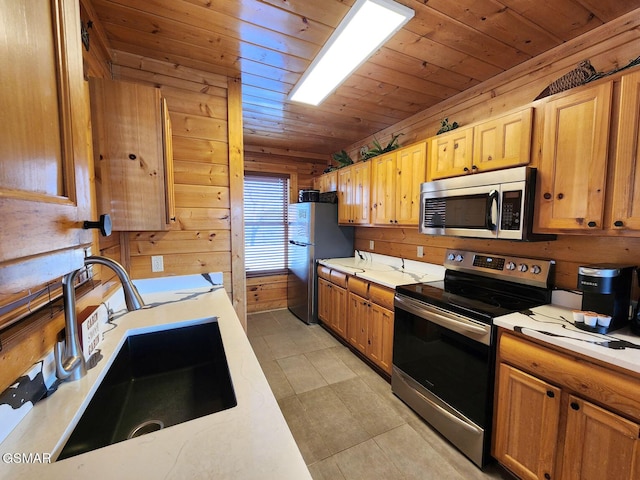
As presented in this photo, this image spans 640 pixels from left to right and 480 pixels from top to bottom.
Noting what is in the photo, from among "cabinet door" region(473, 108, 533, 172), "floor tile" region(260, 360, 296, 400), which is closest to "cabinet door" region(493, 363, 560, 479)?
"cabinet door" region(473, 108, 533, 172)

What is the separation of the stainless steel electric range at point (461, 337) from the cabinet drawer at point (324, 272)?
1234 mm

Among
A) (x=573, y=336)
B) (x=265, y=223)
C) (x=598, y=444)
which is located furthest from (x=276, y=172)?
(x=598, y=444)

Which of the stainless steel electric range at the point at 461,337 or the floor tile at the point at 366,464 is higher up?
the stainless steel electric range at the point at 461,337

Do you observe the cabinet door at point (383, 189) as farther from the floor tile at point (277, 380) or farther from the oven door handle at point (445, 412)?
the floor tile at point (277, 380)

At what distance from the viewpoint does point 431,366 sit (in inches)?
72.7

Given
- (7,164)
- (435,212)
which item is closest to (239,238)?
(435,212)

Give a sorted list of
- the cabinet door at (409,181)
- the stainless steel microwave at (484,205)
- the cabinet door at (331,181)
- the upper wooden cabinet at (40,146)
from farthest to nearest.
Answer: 1. the cabinet door at (331,181)
2. the cabinet door at (409,181)
3. the stainless steel microwave at (484,205)
4. the upper wooden cabinet at (40,146)

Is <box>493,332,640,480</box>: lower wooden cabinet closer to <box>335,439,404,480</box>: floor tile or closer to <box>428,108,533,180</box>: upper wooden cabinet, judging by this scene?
<box>335,439,404,480</box>: floor tile

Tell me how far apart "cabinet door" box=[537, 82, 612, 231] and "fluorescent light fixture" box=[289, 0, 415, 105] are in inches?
39.1

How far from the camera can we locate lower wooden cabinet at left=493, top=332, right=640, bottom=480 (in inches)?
41.7

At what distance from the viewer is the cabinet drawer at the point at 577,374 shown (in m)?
1.04

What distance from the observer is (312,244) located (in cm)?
348

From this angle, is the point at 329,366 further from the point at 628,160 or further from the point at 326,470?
the point at 628,160

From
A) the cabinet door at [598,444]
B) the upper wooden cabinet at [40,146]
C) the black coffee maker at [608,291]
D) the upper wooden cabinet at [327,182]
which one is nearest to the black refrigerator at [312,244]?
the upper wooden cabinet at [327,182]
